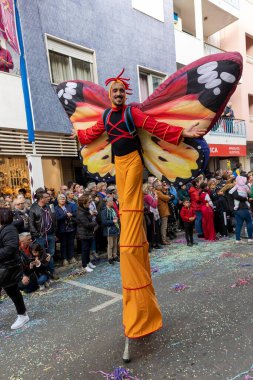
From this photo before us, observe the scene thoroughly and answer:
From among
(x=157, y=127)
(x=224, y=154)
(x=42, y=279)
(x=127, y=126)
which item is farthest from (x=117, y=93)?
(x=224, y=154)

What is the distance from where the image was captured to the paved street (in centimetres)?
309

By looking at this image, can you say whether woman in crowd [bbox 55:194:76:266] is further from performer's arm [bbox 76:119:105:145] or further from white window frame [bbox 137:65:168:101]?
white window frame [bbox 137:65:168:101]

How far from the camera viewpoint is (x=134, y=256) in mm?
3297

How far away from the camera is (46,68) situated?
10.3 meters

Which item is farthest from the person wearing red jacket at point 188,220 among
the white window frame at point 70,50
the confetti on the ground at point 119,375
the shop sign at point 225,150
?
the shop sign at point 225,150

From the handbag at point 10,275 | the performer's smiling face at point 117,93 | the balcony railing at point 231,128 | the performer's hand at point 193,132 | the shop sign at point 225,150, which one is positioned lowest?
the handbag at point 10,275

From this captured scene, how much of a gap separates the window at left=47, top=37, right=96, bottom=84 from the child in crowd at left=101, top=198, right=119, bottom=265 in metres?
5.59

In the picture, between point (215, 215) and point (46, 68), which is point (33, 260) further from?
point (46, 68)

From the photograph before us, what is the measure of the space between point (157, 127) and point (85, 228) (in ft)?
13.8

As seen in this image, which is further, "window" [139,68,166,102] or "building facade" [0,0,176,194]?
"window" [139,68,166,102]

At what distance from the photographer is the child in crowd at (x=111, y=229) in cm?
731

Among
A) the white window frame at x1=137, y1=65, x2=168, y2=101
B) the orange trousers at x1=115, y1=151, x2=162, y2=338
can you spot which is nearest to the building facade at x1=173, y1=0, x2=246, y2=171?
the white window frame at x1=137, y1=65, x2=168, y2=101

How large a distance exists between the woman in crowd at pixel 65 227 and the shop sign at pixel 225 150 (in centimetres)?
1067

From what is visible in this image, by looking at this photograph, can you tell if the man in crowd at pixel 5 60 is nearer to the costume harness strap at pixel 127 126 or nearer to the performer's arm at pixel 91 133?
the performer's arm at pixel 91 133
